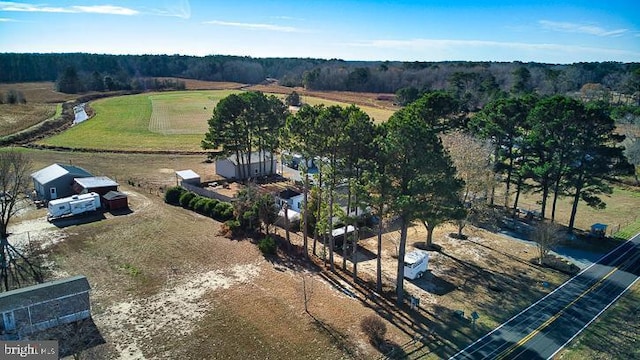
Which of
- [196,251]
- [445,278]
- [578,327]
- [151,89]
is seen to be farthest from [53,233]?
[151,89]

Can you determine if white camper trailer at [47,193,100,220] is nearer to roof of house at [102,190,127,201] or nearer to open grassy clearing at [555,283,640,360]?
roof of house at [102,190,127,201]

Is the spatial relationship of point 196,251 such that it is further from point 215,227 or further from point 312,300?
point 312,300

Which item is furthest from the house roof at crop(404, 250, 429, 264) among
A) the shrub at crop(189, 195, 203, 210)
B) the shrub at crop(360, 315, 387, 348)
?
the shrub at crop(189, 195, 203, 210)

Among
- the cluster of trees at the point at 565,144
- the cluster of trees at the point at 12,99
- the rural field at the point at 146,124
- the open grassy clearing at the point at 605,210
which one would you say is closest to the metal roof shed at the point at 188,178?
the rural field at the point at 146,124

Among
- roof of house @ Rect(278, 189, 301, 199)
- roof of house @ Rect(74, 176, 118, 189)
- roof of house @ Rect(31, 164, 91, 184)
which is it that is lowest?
roof of house @ Rect(278, 189, 301, 199)

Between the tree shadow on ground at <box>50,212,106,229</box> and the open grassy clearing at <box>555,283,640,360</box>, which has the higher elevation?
the tree shadow on ground at <box>50,212,106,229</box>

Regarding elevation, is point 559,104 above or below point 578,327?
above

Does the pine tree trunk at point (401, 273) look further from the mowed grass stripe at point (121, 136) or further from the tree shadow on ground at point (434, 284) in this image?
the mowed grass stripe at point (121, 136)
